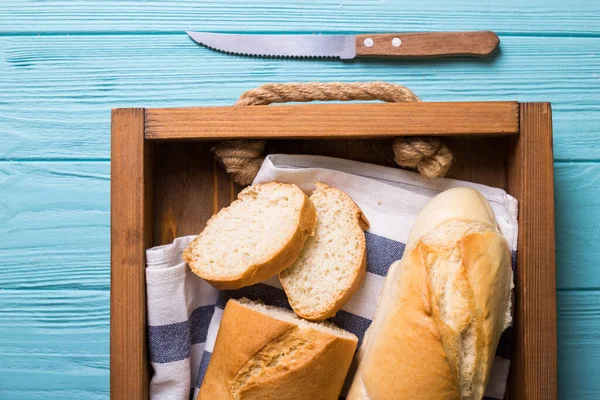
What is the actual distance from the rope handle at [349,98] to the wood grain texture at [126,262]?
193 millimetres

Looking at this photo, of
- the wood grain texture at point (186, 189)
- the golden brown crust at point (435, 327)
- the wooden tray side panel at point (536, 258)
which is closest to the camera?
the golden brown crust at point (435, 327)

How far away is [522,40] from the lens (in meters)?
1.27

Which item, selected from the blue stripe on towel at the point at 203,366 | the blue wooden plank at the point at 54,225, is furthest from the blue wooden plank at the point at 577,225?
the blue wooden plank at the point at 54,225

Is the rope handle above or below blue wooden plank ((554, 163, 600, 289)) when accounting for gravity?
above

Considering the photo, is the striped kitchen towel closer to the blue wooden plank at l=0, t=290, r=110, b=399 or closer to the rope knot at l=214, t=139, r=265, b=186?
the rope knot at l=214, t=139, r=265, b=186

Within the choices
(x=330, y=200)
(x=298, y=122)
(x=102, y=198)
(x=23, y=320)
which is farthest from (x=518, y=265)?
(x=23, y=320)

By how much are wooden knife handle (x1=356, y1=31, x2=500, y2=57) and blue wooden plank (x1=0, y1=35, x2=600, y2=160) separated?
33mm

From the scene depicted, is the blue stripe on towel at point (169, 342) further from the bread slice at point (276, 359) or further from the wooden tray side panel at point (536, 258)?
the wooden tray side panel at point (536, 258)

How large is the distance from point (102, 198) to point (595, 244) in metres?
1.21

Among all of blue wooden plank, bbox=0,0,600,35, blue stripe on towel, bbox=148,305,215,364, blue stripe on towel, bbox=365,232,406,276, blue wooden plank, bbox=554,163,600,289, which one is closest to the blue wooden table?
blue wooden plank, bbox=0,0,600,35

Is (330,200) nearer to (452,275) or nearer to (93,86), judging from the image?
(452,275)

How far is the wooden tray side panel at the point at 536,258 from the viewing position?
1054mm

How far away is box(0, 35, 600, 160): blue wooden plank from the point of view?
1253 mm

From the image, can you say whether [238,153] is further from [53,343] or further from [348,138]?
[53,343]
